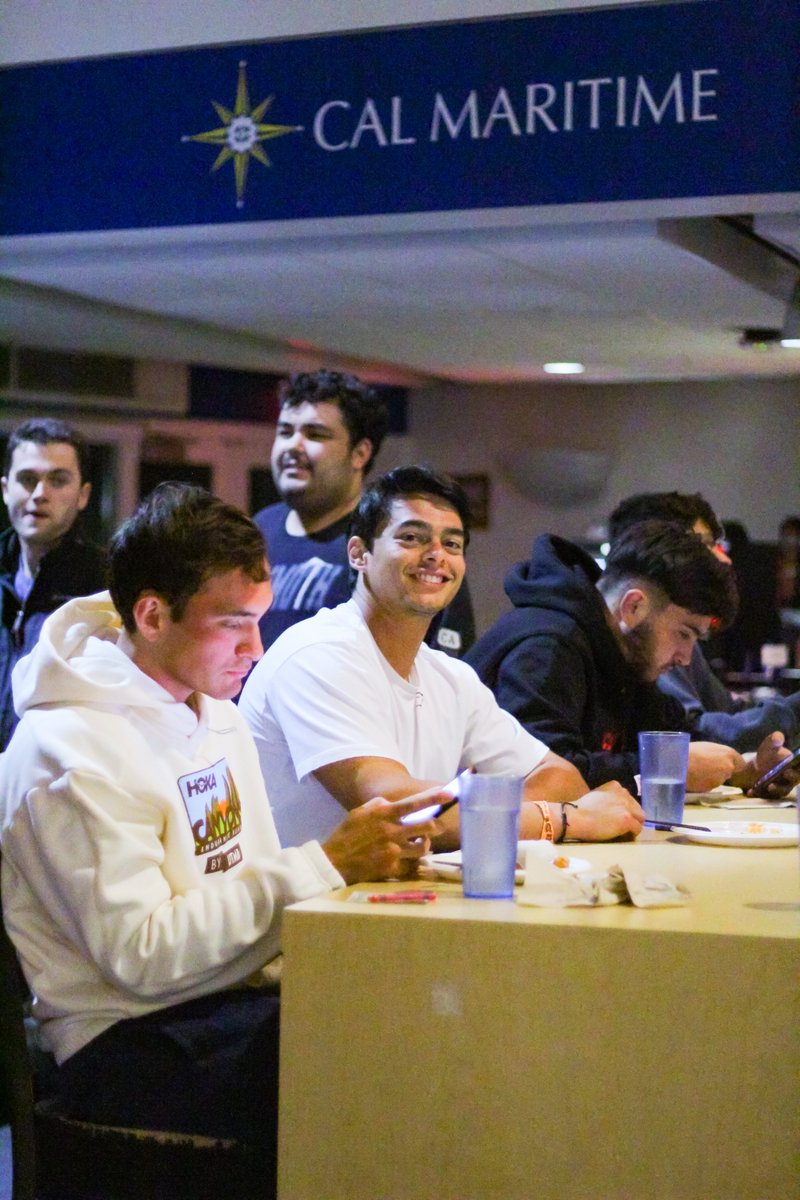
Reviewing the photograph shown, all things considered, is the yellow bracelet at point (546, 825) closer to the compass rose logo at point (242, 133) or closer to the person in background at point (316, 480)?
the person in background at point (316, 480)

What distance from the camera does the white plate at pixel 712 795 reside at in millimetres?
2918

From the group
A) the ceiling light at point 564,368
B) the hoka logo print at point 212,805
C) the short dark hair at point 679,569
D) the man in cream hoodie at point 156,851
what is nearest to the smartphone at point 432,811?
the man in cream hoodie at point 156,851

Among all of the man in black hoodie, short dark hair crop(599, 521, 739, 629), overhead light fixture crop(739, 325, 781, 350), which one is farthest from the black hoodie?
overhead light fixture crop(739, 325, 781, 350)

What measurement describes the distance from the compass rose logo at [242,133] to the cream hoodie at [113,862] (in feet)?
10.4

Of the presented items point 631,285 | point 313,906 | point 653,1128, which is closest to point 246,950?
point 313,906

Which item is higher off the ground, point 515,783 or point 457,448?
point 457,448

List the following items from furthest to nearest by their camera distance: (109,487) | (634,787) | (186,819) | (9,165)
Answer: (109,487), (9,165), (634,787), (186,819)

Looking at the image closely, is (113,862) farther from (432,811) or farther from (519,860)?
(519,860)

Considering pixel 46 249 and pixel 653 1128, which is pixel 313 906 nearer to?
pixel 653 1128

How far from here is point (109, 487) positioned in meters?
8.62

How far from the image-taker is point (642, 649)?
3.11 metres

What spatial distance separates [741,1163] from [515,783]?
0.48 meters

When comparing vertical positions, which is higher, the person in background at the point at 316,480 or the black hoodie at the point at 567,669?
the person in background at the point at 316,480

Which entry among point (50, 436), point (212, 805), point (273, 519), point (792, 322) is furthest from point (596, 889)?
point (792, 322)
